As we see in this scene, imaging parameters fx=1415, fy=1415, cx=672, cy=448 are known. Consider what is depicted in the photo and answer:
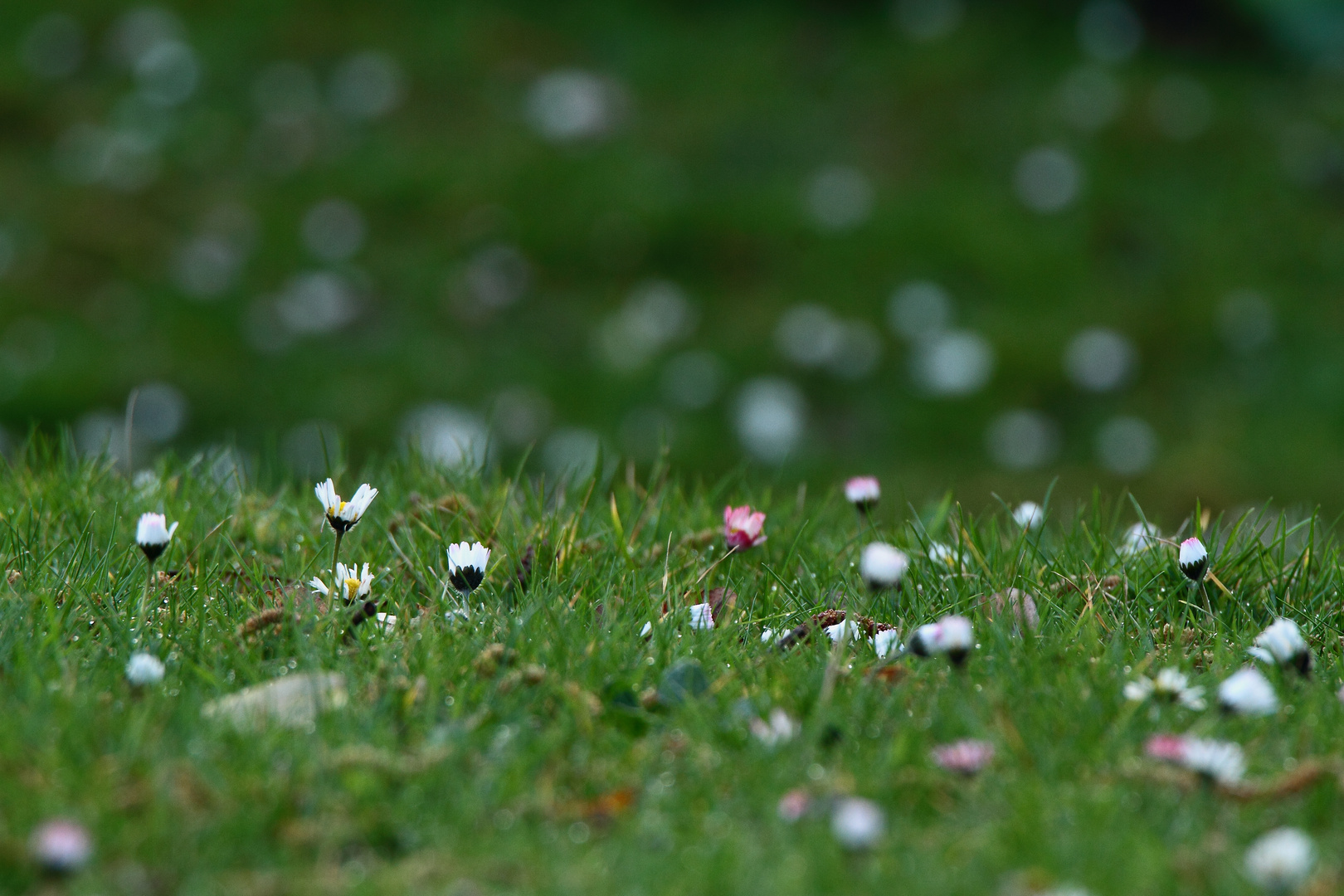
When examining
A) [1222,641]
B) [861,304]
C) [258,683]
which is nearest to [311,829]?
[258,683]

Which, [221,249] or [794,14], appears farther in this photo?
[794,14]

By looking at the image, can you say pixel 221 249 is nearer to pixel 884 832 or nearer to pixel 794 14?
pixel 794 14

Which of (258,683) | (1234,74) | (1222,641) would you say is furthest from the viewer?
(1234,74)

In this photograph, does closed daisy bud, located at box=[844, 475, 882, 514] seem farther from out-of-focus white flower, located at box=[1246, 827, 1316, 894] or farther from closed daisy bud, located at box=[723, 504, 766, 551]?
out-of-focus white flower, located at box=[1246, 827, 1316, 894]

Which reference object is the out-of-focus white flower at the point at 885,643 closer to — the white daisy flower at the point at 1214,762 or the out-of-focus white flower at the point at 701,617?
the out-of-focus white flower at the point at 701,617

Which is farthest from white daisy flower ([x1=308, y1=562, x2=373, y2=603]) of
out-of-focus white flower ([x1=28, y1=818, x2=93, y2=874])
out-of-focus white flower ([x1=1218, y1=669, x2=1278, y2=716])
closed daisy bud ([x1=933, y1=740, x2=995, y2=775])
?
out-of-focus white flower ([x1=1218, y1=669, x2=1278, y2=716])

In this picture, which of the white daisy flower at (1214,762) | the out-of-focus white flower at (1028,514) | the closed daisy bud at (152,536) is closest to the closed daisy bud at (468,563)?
the closed daisy bud at (152,536)
